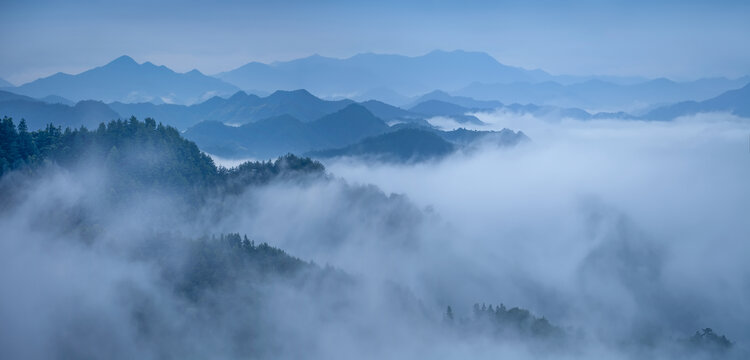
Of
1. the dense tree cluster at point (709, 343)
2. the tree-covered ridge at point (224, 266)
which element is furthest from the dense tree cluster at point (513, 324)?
the dense tree cluster at point (709, 343)

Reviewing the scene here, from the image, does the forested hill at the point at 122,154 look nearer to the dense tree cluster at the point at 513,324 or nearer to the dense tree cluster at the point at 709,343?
the dense tree cluster at the point at 513,324

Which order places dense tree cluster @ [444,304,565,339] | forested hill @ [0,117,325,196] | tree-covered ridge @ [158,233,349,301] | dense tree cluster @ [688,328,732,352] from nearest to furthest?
tree-covered ridge @ [158,233,349,301]
dense tree cluster @ [444,304,565,339]
dense tree cluster @ [688,328,732,352]
forested hill @ [0,117,325,196]

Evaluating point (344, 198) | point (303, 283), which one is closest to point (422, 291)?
point (344, 198)

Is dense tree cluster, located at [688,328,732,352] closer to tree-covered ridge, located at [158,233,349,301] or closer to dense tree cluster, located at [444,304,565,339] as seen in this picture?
dense tree cluster, located at [444,304,565,339]

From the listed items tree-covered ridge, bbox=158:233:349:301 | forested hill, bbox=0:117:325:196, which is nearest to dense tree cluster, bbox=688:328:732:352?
tree-covered ridge, bbox=158:233:349:301

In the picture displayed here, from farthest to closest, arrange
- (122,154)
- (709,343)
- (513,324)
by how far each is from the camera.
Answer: (122,154), (709,343), (513,324)

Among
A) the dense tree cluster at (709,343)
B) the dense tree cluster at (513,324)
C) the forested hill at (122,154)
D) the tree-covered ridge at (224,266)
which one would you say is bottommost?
the dense tree cluster at (709,343)

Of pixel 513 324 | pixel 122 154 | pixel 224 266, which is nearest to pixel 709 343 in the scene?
pixel 513 324

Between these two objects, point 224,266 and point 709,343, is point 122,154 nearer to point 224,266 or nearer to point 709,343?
point 224,266
